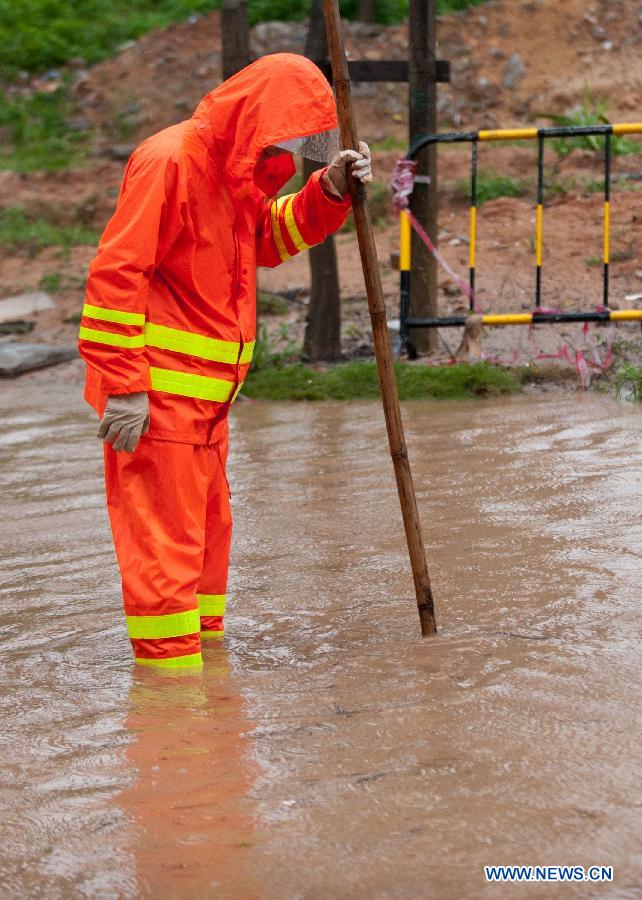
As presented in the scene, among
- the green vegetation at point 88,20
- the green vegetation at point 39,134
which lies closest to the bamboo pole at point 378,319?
the green vegetation at point 39,134

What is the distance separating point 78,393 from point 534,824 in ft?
23.3

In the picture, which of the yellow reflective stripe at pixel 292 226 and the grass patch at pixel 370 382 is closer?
the yellow reflective stripe at pixel 292 226

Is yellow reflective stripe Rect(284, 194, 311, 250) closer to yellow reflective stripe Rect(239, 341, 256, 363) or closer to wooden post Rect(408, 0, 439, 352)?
yellow reflective stripe Rect(239, 341, 256, 363)

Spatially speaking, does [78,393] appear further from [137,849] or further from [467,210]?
[137,849]

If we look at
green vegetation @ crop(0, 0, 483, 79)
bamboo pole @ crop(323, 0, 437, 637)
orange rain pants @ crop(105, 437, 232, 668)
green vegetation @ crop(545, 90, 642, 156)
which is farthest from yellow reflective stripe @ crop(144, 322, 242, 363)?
green vegetation @ crop(0, 0, 483, 79)

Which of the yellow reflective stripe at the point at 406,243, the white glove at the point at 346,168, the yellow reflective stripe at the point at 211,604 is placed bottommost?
the yellow reflective stripe at the point at 211,604

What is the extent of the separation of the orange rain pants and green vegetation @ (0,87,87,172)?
13558mm

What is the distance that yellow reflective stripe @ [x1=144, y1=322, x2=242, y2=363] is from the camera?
12.6ft

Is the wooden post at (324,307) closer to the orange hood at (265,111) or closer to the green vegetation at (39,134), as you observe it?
the orange hood at (265,111)

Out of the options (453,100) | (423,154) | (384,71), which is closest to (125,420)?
(423,154)

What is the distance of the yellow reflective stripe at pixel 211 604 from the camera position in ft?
13.9

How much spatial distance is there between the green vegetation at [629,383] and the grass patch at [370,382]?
2.28ft

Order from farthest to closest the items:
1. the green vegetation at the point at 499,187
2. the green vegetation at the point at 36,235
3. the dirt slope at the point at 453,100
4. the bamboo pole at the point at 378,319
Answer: the green vegetation at the point at 36,235 < the green vegetation at the point at 499,187 < the dirt slope at the point at 453,100 < the bamboo pole at the point at 378,319

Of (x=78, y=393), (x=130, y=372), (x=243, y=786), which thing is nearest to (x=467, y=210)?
(x=78, y=393)
